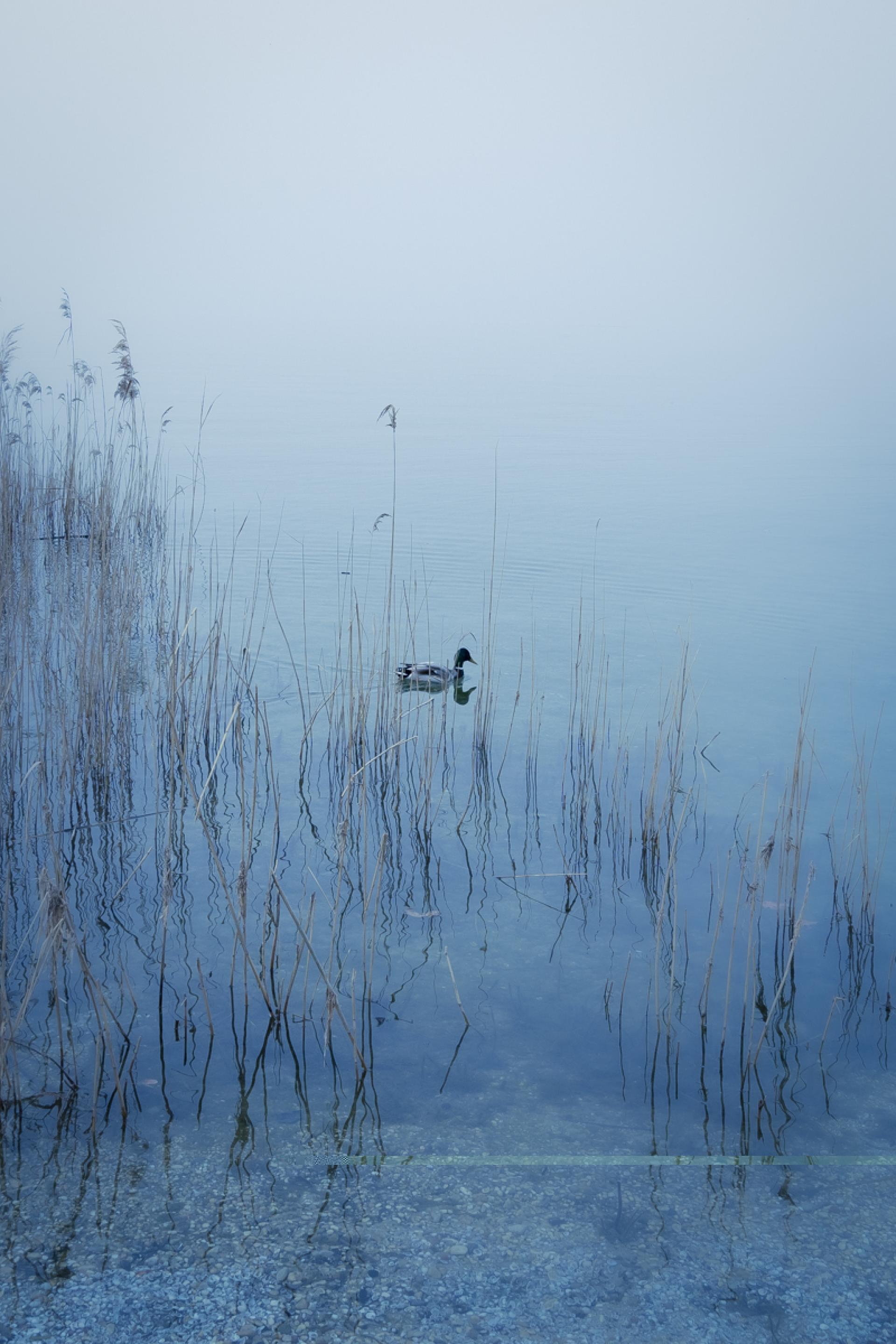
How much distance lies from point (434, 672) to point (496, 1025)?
7.03 ft

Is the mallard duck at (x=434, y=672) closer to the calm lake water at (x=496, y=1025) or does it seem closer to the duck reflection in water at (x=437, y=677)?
the duck reflection in water at (x=437, y=677)

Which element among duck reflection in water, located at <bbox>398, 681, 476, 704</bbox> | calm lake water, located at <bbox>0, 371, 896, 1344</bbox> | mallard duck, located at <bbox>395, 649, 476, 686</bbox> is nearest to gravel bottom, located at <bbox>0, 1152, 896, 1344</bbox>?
calm lake water, located at <bbox>0, 371, 896, 1344</bbox>

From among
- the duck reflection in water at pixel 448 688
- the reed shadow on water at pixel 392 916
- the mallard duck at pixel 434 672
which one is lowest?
the reed shadow on water at pixel 392 916

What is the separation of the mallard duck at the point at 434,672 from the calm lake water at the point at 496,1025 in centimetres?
11

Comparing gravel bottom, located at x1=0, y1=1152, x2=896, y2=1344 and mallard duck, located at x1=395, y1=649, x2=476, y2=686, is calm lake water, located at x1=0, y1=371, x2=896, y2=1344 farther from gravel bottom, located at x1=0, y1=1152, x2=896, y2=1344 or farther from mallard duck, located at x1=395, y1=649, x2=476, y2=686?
mallard duck, located at x1=395, y1=649, x2=476, y2=686

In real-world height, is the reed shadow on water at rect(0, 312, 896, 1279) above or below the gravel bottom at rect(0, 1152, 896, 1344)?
above

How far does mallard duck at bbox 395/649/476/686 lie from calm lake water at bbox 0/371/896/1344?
11cm

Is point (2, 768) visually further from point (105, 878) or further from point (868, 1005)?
point (868, 1005)

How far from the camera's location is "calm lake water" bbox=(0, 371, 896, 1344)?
5.31ft

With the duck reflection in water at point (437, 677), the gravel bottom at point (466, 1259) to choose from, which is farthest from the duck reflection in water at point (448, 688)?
the gravel bottom at point (466, 1259)

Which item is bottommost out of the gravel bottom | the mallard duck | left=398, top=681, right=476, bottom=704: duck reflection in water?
the gravel bottom

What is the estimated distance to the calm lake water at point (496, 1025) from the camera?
1.62 m

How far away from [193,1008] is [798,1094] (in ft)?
4.02

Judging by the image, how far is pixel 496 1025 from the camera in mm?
2293
